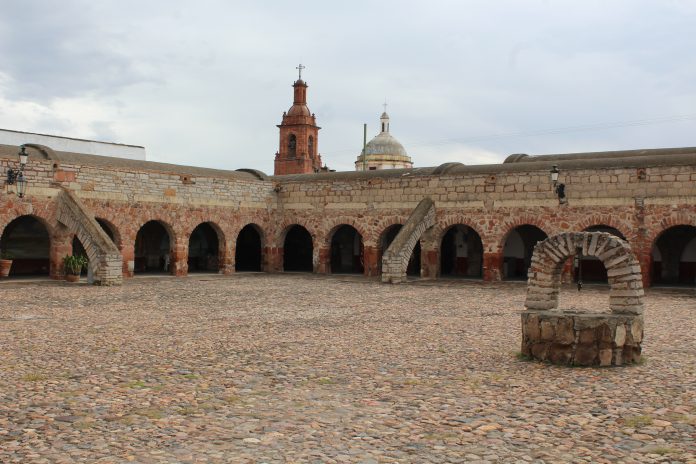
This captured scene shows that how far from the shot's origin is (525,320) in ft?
31.2

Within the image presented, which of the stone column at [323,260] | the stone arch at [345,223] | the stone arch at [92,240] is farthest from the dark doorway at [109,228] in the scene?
the stone arch at [345,223]

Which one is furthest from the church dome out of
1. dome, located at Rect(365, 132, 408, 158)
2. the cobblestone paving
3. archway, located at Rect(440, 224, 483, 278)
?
the cobblestone paving

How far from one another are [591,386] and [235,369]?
13.5ft

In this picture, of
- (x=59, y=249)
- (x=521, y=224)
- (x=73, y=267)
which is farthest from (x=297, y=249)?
(x=73, y=267)

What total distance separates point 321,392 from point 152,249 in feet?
67.1

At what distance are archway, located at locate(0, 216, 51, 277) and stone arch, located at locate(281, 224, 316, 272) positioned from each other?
940 centimetres

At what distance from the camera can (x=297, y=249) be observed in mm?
29812

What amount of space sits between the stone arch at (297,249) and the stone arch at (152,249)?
4.95 metres

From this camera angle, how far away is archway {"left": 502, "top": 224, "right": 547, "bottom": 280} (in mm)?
25000

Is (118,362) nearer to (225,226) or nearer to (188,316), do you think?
(188,316)

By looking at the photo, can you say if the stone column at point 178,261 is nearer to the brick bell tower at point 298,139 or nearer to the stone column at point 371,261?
the stone column at point 371,261

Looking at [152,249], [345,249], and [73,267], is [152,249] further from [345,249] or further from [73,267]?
[345,249]

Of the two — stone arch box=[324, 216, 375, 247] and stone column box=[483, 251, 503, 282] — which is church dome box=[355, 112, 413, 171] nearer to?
stone arch box=[324, 216, 375, 247]

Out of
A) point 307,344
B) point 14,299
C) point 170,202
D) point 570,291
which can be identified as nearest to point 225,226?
point 170,202
